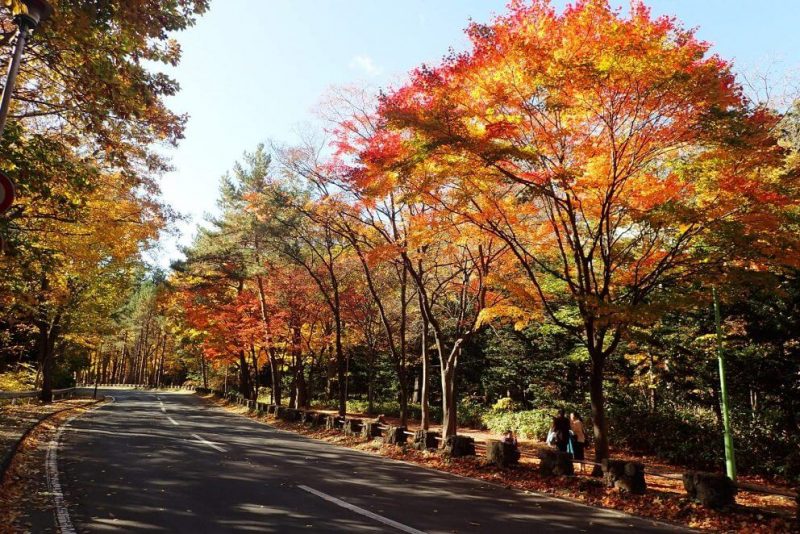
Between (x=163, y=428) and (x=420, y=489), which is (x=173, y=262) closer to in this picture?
(x=163, y=428)

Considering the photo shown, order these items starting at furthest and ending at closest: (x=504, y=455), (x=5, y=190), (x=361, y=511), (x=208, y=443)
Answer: (x=208, y=443)
(x=504, y=455)
(x=361, y=511)
(x=5, y=190)

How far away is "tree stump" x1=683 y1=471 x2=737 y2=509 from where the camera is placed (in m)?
7.37

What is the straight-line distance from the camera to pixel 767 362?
1426 centimetres

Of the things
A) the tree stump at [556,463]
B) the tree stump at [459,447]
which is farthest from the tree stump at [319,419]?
the tree stump at [556,463]

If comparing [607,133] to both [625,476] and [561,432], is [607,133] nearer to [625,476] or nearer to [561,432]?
[625,476]

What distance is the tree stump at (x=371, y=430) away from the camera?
645 inches

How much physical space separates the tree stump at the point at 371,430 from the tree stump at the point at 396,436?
3.72 ft

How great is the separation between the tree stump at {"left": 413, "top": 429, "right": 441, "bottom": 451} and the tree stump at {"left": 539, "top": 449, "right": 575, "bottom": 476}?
403 cm

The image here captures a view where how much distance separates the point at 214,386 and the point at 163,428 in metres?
45.9

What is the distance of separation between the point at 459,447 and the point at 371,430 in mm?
4583

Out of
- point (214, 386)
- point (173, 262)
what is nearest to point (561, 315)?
point (173, 262)

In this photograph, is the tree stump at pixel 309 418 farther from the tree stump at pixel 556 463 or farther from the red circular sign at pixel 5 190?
the red circular sign at pixel 5 190

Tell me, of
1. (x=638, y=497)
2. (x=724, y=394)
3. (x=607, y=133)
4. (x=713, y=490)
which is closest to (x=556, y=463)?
(x=638, y=497)

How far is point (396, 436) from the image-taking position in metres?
15.0
